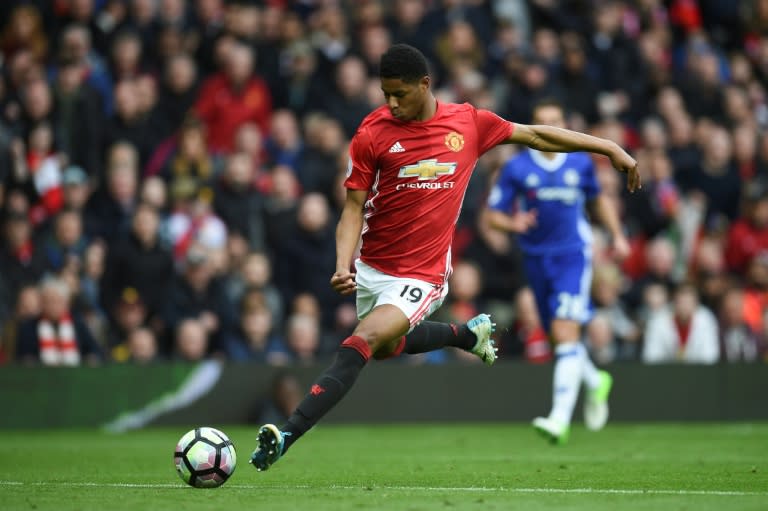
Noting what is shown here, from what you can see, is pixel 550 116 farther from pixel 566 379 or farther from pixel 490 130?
pixel 490 130

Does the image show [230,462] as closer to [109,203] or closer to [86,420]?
[86,420]

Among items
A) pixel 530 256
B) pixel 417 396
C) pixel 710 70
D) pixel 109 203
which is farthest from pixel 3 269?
pixel 710 70

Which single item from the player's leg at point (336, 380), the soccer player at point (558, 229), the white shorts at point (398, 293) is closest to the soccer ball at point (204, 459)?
the player's leg at point (336, 380)

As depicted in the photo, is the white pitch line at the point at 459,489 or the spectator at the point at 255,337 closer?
the white pitch line at the point at 459,489

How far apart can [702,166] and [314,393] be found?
39.2ft

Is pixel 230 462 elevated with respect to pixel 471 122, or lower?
lower

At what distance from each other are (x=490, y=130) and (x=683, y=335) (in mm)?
8176

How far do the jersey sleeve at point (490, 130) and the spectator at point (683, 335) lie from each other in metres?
7.87

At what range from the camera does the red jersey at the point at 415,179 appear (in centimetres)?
863

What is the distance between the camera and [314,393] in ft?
26.5

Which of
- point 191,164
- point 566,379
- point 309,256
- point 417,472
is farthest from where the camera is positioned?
point 309,256

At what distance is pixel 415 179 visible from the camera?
871 cm

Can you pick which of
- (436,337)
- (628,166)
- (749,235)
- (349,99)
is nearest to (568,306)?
(436,337)

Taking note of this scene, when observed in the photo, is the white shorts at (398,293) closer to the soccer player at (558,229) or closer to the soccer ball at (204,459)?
the soccer ball at (204,459)
